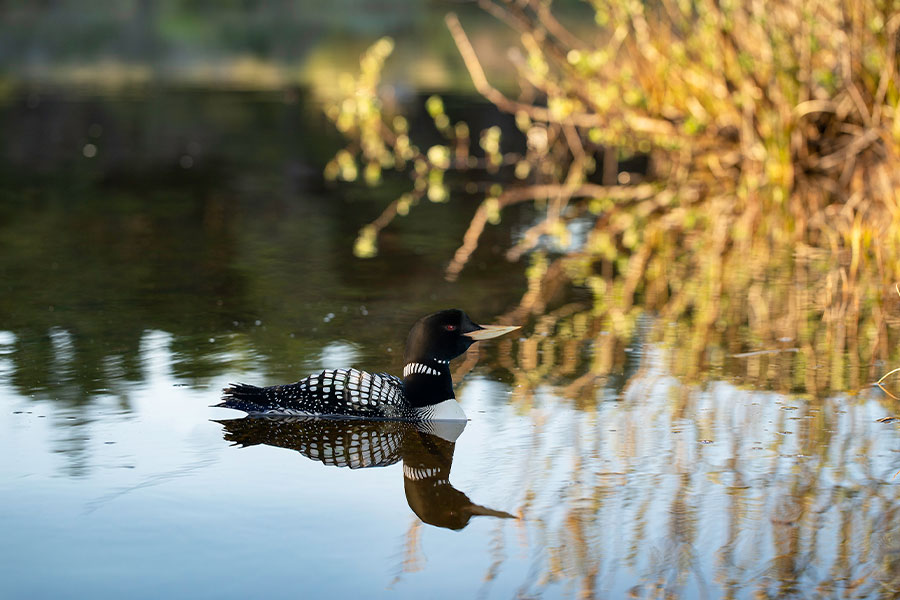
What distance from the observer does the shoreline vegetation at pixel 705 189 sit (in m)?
7.38

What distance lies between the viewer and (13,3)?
44969mm

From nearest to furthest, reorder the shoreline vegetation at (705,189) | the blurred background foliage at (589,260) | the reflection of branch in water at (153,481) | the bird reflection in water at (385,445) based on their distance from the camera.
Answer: the reflection of branch in water at (153,481) → the bird reflection in water at (385,445) → the blurred background foliage at (589,260) → the shoreline vegetation at (705,189)

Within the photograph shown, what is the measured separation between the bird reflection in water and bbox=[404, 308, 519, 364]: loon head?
28 centimetres

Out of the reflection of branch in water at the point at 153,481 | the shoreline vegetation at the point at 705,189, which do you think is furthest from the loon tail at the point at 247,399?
the shoreline vegetation at the point at 705,189

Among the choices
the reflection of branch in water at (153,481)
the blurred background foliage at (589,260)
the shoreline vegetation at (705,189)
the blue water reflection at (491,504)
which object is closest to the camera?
the blue water reflection at (491,504)

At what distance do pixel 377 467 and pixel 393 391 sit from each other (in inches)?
23.7

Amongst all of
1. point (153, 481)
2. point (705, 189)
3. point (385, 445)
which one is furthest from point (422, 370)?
point (705, 189)

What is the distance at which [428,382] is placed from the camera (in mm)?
5840

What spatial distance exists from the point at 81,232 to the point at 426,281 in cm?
333

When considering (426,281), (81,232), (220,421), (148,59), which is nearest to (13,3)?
(148,59)

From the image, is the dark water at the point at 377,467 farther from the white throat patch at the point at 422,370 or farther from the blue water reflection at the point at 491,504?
the white throat patch at the point at 422,370

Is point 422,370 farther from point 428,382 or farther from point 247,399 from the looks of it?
point 247,399

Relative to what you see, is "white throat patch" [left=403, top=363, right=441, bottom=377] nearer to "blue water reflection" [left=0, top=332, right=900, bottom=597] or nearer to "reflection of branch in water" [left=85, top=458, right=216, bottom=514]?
"blue water reflection" [left=0, top=332, right=900, bottom=597]

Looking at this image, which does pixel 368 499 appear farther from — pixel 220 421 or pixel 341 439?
pixel 220 421
